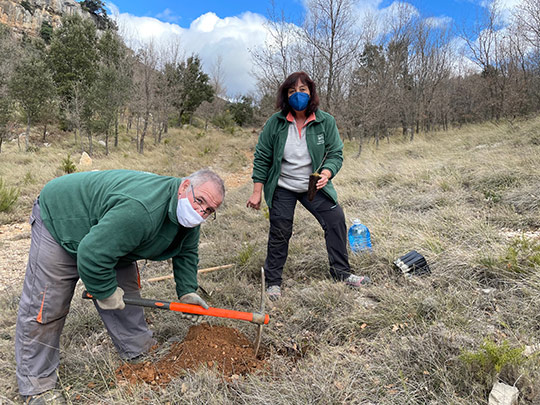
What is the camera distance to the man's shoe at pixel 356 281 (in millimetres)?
2703

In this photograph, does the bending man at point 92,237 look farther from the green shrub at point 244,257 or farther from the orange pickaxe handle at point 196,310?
the green shrub at point 244,257

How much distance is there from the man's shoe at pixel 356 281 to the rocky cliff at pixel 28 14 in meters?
50.2

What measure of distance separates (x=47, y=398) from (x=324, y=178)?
2220mm

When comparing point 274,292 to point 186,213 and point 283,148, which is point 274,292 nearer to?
point 283,148

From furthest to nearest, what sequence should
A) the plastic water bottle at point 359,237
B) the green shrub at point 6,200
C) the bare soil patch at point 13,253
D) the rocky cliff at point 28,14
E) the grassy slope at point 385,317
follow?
the rocky cliff at point 28,14
the green shrub at point 6,200
the bare soil patch at point 13,253
the plastic water bottle at point 359,237
the grassy slope at point 385,317

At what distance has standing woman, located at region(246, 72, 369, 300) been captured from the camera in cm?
272

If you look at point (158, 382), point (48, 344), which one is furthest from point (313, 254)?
point (48, 344)

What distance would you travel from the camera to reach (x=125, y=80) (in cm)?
1448

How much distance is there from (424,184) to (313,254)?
3.03m

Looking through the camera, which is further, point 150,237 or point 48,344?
point 48,344

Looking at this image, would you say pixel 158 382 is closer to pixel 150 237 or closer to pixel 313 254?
pixel 150 237

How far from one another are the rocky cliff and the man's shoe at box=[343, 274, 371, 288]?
5019cm

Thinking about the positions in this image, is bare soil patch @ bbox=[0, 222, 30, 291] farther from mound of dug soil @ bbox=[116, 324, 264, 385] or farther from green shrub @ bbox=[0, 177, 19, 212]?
mound of dug soil @ bbox=[116, 324, 264, 385]

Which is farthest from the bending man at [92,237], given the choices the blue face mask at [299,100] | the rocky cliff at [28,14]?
the rocky cliff at [28,14]
